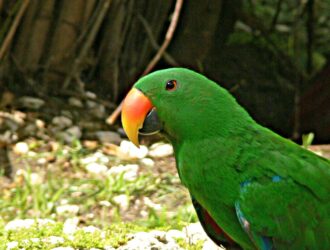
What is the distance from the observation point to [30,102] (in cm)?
422

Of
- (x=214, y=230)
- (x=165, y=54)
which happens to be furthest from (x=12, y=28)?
(x=214, y=230)

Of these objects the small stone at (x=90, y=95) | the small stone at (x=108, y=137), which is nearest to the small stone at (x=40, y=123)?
the small stone at (x=108, y=137)

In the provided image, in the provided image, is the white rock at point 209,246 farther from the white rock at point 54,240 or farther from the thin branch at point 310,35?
the thin branch at point 310,35

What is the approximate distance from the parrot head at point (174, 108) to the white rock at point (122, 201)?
1355mm

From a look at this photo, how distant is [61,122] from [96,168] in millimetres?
482

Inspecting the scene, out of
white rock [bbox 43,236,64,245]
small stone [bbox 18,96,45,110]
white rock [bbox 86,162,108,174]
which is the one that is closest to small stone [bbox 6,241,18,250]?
white rock [bbox 43,236,64,245]

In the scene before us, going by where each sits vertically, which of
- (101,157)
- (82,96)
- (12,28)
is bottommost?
(101,157)

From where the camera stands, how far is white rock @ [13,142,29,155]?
12.7 ft

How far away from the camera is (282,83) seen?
5289 millimetres

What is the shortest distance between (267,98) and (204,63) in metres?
0.49

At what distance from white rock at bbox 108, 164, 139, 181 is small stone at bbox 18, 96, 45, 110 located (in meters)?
0.68

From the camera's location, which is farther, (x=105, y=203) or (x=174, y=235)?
(x=105, y=203)

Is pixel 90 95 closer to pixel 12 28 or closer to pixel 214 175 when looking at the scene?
pixel 12 28

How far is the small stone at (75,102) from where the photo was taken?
14.2 ft
